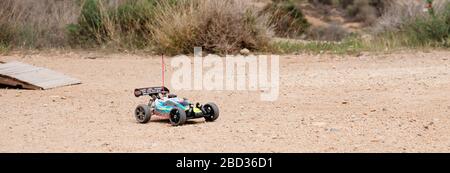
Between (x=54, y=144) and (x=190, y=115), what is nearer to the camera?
(x=54, y=144)

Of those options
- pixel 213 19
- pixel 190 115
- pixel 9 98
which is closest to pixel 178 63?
pixel 213 19

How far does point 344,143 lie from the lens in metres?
6.69

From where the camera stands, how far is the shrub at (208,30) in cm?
1412

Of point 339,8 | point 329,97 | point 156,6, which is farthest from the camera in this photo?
point 339,8

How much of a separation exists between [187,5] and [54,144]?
8.42 metres

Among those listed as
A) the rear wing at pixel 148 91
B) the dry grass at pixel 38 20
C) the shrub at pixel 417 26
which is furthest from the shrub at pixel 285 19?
the rear wing at pixel 148 91

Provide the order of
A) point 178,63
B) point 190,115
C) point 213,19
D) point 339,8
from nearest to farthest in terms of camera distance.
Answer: point 190,115 → point 178,63 → point 213,19 → point 339,8

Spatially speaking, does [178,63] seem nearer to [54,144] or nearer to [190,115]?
[190,115]

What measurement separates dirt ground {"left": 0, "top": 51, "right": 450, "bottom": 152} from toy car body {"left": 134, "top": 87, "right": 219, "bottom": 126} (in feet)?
0.29

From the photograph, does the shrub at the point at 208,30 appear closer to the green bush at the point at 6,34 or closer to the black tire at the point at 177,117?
the green bush at the point at 6,34

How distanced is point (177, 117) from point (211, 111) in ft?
1.14

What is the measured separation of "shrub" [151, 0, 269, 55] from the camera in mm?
14125

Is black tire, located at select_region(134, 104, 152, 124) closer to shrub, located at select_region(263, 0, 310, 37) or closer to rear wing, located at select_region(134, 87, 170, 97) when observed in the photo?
rear wing, located at select_region(134, 87, 170, 97)

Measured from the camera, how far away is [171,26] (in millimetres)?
14250
